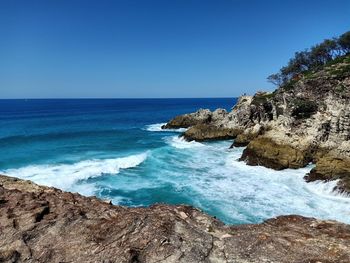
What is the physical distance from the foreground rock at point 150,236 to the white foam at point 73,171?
1848 cm

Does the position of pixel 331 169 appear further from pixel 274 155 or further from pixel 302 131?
pixel 302 131

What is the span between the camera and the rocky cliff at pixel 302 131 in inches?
1208

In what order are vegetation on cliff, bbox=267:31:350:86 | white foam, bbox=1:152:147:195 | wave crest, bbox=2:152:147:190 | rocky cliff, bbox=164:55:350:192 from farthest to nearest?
vegetation on cliff, bbox=267:31:350:86 → wave crest, bbox=2:152:147:190 → white foam, bbox=1:152:147:195 → rocky cliff, bbox=164:55:350:192

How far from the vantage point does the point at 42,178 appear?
3312cm

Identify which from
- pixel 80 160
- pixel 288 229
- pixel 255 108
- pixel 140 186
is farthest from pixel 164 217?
pixel 255 108

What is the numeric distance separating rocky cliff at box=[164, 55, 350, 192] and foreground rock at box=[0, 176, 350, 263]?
18.9m

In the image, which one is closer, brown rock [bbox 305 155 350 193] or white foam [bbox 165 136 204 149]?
brown rock [bbox 305 155 350 193]

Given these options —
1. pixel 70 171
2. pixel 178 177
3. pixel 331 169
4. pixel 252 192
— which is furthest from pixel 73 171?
pixel 331 169

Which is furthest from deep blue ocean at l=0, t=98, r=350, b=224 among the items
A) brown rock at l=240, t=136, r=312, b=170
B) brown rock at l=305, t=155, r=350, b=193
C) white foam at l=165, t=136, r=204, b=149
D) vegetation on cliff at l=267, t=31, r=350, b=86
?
vegetation on cliff at l=267, t=31, r=350, b=86

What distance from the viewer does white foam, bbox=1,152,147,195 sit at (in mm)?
31203

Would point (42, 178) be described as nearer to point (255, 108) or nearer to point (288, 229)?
point (288, 229)

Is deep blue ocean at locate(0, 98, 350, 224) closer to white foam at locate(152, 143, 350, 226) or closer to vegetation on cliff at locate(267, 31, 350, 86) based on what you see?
white foam at locate(152, 143, 350, 226)

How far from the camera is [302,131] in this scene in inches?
1505

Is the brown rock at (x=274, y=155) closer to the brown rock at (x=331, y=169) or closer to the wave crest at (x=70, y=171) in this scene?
the brown rock at (x=331, y=169)
